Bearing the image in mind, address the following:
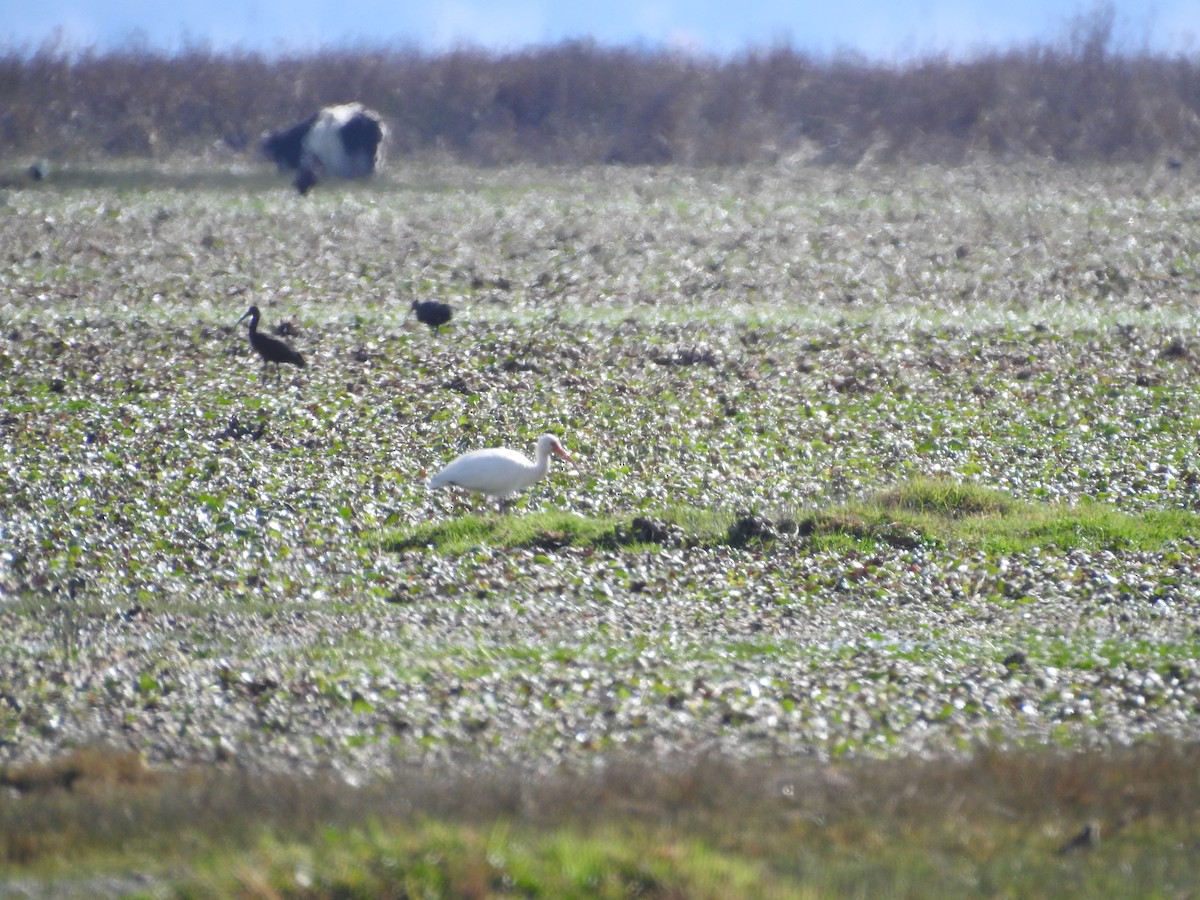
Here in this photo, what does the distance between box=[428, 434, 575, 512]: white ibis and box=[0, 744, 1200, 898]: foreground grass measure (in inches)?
244

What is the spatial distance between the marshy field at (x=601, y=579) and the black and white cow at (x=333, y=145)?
37.2 ft

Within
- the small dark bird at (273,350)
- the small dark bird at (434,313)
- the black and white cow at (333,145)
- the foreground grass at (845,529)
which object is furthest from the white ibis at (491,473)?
the black and white cow at (333,145)

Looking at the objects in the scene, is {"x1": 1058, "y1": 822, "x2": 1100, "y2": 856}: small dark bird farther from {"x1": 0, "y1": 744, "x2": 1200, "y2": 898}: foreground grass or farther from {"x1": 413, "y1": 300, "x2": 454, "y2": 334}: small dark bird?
{"x1": 413, "y1": 300, "x2": 454, "y2": 334}: small dark bird

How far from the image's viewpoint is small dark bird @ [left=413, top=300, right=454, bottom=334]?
22.8 meters

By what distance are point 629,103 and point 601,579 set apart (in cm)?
3790

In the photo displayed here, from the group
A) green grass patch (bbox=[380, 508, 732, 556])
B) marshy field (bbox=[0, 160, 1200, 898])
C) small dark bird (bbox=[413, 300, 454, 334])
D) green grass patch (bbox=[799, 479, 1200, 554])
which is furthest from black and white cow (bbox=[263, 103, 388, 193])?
green grass patch (bbox=[799, 479, 1200, 554])

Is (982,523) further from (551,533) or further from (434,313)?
(434,313)

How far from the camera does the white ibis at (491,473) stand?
1490cm

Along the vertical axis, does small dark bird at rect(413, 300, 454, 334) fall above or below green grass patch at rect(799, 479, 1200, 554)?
above

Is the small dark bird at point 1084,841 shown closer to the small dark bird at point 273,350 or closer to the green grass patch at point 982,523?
the green grass patch at point 982,523

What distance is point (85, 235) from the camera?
30.2 meters

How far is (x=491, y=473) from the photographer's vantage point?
14891mm

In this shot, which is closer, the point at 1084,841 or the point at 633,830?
the point at 633,830

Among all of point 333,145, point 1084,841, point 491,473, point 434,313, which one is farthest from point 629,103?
point 1084,841
